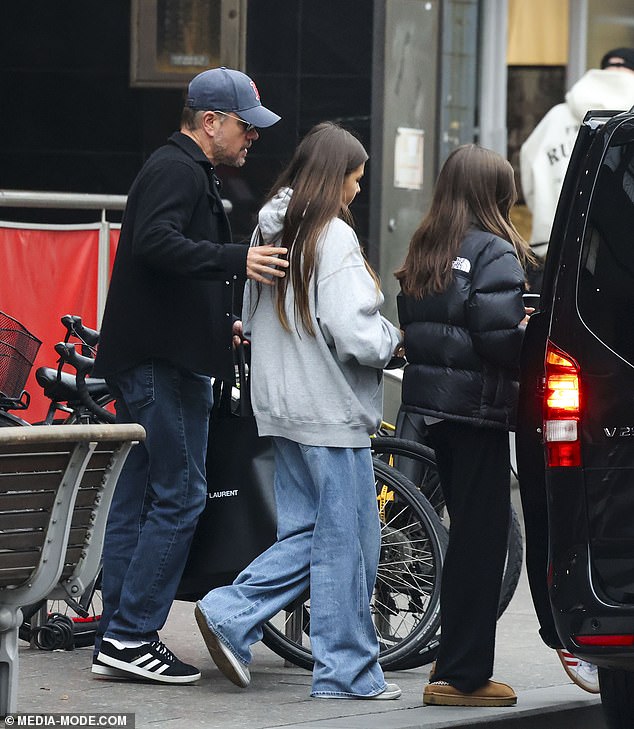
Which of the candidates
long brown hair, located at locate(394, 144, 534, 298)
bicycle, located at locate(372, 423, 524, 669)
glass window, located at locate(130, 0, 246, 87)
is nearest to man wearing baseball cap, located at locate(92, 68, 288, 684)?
long brown hair, located at locate(394, 144, 534, 298)

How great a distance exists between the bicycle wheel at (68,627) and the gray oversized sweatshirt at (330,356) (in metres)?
1.30

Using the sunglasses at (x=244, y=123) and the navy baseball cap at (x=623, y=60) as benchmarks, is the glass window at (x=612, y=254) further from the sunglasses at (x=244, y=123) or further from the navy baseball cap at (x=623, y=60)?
the navy baseball cap at (x=623, y=60)

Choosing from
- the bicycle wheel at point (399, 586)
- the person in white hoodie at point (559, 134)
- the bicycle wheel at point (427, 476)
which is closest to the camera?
the bicycle wheel at point (399, 586)

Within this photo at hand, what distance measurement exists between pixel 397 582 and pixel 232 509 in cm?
72

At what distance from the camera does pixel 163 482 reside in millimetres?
5957

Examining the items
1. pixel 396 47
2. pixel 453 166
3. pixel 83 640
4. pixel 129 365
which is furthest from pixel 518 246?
pixel 396 47

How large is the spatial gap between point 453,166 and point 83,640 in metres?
2.31

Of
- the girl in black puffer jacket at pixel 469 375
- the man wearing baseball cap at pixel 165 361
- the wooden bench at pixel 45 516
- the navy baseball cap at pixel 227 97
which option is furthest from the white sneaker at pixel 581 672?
the navy baseball cap at pixel 227 97

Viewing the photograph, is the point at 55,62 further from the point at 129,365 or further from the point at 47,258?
the point at 129,365

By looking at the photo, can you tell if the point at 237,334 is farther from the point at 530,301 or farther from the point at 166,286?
the point at 530,301

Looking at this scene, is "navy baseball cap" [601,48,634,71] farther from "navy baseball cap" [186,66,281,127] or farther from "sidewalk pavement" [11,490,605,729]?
"navy baseball cap" [186,66,281,127]

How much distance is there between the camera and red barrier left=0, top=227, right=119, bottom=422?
8.02m

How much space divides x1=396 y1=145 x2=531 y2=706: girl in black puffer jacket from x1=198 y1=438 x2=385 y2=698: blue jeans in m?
0.25

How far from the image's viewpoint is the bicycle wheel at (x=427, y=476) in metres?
6.39
